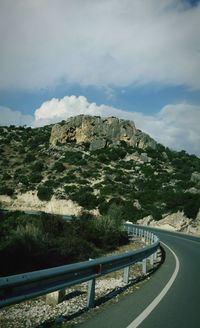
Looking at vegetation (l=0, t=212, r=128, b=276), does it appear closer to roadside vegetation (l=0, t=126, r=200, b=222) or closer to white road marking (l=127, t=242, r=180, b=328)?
white road marking (l=127, t=242, r=180, b=328)

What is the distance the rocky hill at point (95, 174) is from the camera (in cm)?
6253

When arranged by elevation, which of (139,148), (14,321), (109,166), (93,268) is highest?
(139,148)

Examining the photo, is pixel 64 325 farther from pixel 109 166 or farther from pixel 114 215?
pixel 109 166

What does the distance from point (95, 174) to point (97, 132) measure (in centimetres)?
3266

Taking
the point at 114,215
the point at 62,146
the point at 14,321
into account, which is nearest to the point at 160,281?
the point at 14,321

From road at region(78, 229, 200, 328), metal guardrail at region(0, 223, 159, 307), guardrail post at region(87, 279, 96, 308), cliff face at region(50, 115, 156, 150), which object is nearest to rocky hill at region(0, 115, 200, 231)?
cliff face at region(50, 115, 156, 150)

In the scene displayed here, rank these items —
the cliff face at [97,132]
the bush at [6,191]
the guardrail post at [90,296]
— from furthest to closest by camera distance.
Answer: the cliff face at [97,132] → the bush at [6,191] → the guardrail post at [90,296]

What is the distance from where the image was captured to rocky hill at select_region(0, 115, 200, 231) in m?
62.5

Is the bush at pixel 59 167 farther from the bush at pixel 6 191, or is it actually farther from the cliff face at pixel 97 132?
the cliff face at pixel 97 132

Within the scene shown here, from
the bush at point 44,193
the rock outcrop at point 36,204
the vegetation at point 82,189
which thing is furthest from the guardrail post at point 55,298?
the bush at point 44,193

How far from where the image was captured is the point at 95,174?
267 feet

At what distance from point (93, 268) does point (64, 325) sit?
89.7 inches

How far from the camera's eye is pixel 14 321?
836cm

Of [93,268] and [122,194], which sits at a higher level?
[122,194]
